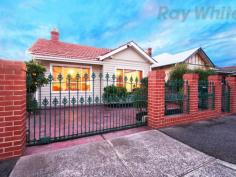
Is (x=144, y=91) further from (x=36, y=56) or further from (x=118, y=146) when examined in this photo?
(x=36, y=56)

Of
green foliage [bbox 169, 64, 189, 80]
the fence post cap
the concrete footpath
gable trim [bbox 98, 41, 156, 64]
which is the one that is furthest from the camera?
green foliage [bbox 169, 64, 189, 80]

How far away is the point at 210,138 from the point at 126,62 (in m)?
8.00

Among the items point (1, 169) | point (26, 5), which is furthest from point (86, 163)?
point (26, 5)

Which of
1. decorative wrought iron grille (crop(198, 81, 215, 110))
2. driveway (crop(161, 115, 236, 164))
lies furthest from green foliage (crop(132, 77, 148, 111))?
decorative wrought iron grille (crop(198, 81, 215, 110))

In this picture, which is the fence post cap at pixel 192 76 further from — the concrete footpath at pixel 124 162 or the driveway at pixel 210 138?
the concrete footpath at pixel 124 162

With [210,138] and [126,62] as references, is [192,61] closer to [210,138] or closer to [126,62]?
[126,62]

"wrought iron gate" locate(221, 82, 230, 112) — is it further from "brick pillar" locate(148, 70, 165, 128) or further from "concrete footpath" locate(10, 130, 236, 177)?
"concrete footpath" locate(10, 130, 236, 177)

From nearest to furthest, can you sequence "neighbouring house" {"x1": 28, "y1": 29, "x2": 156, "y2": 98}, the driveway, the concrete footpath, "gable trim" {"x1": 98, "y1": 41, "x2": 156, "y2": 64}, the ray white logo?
1. the concrete footpath
2. the driveway
3. the ray white logo
4. "neighbouring house" {"x1": 28, "y1": 29, "x2": 156, "y2": 98}
5. "gable trim" {"x1": 98, "y1": 41, "x2": 156, "y2": 64}

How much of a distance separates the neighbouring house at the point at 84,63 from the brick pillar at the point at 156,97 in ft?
9.87

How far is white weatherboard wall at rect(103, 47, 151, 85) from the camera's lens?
9578mm

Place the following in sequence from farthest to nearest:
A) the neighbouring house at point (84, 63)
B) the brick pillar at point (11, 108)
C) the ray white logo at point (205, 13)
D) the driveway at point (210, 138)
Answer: the neighbouring house at point (84, 63)
the ray white logo at point (205, 13)
the driveway at point (210, 138)
the brick pillar at point (11, 108)

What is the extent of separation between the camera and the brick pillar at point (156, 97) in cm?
369

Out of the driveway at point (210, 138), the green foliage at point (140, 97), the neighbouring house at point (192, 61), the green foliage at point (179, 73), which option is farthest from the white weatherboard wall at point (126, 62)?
the driveway at point (210, 138)

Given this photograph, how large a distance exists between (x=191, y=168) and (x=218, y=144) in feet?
4.43
